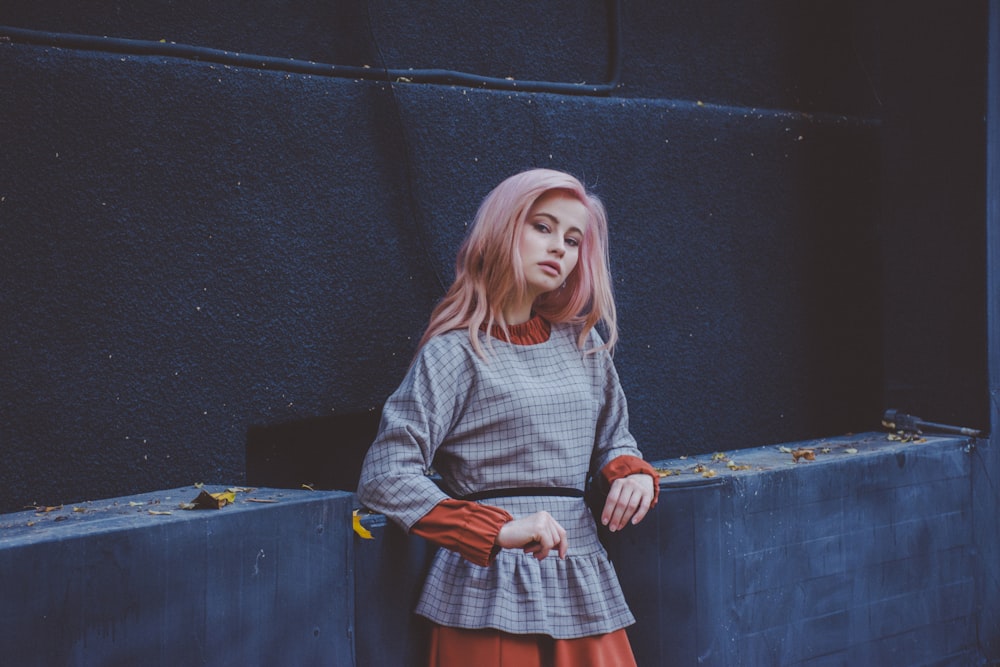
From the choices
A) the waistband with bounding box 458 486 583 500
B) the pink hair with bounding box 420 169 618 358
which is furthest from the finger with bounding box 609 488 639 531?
the pink hair with bounding box 420 169 618 358

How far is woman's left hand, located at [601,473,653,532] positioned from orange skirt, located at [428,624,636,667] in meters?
0.24

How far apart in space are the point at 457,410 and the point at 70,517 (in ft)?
2.64

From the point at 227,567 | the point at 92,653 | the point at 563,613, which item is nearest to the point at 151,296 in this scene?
the point at 227,567

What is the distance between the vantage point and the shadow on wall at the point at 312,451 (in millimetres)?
2863

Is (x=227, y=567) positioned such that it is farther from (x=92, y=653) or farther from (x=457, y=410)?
(x=457, y=410)

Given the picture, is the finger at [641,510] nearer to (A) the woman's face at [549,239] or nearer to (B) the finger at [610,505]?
(B) the finger at [610,505]

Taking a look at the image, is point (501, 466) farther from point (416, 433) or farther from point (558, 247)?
point (558, 247)

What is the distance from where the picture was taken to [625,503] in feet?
7.61

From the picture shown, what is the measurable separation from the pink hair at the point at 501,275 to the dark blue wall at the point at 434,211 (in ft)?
1.70

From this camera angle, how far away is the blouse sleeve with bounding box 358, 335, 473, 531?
2.15 m

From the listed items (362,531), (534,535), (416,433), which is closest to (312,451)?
(362,531)

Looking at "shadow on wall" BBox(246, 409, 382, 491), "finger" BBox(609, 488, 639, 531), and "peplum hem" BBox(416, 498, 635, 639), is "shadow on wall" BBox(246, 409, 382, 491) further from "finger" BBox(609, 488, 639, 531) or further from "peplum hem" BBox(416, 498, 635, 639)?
"finger" BBox(609, 488, 639, 531)

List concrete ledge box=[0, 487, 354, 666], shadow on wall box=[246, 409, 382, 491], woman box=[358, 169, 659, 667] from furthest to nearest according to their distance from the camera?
shadow on wall box=[246, 409, 382, 491] < woman box=[358, 169, 659, 667] < concrete ledge box=[0, 487, 354, 666]

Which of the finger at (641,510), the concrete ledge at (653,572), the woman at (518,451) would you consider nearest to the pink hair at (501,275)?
the woman at (518,451)
